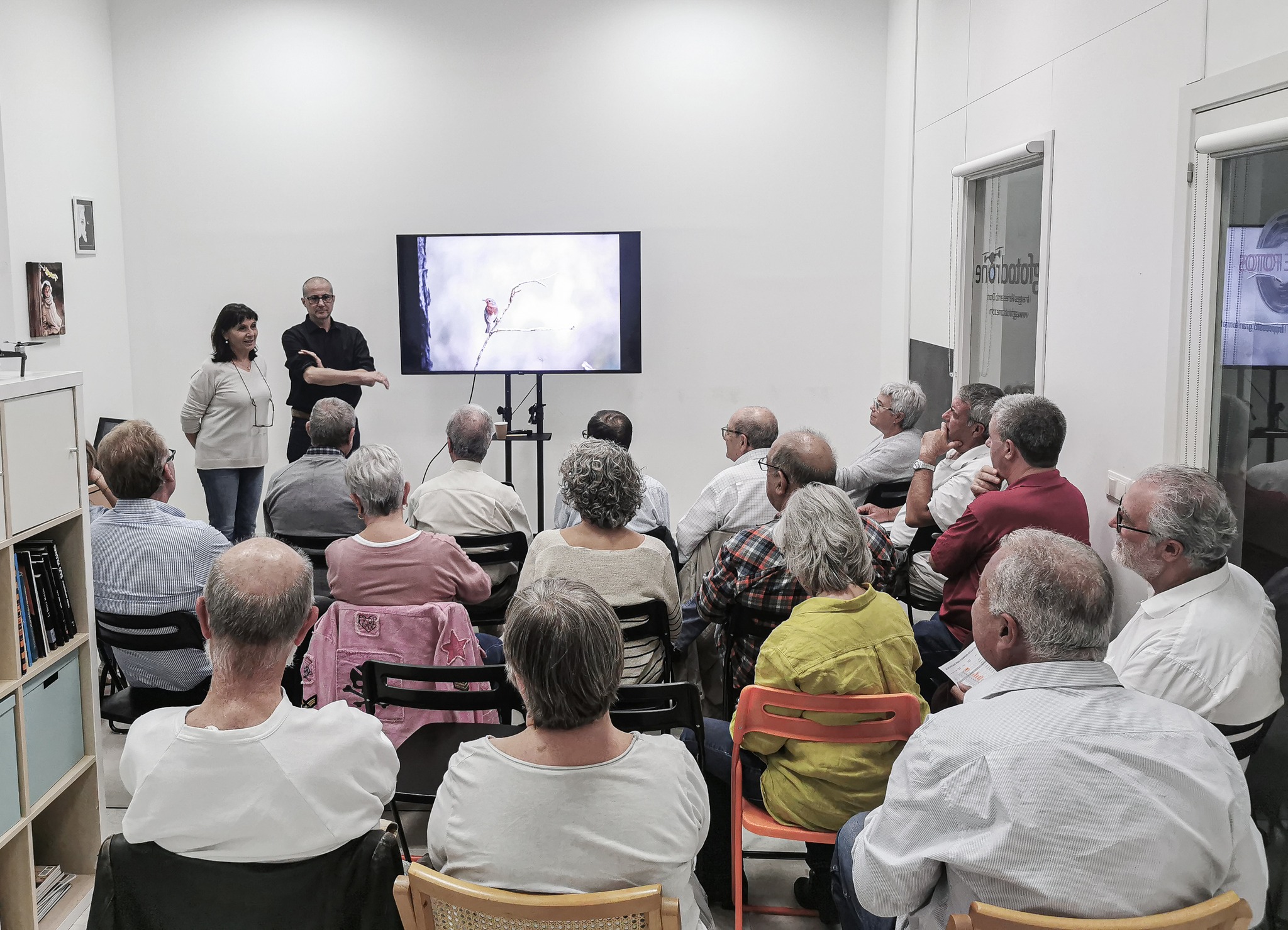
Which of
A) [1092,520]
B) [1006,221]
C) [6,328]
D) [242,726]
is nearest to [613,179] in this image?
[1006,221]

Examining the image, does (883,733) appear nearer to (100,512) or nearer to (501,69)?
(100,512)

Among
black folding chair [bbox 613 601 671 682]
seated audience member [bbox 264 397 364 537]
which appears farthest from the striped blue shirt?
black folding chair [bbox 613 601 671 682]

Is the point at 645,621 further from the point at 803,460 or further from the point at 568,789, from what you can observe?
the point at 568,789

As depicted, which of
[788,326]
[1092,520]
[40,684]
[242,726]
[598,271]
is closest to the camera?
[242,726]

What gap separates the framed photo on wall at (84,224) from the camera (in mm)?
6148

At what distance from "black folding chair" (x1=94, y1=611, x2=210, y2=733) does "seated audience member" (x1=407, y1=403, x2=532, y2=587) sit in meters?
1.03

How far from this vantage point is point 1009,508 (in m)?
3.26

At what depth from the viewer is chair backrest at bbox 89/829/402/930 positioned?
1730 mm

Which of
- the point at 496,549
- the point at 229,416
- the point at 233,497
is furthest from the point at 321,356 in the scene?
the point at 496,549

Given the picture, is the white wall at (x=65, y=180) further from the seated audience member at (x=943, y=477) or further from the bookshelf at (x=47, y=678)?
the seated audience member at (x=943, y=477)

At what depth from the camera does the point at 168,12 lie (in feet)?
21.5

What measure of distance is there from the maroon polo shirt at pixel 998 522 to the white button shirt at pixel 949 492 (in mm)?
294

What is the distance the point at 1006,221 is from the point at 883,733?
3.14 meters

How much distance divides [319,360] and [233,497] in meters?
0.92
